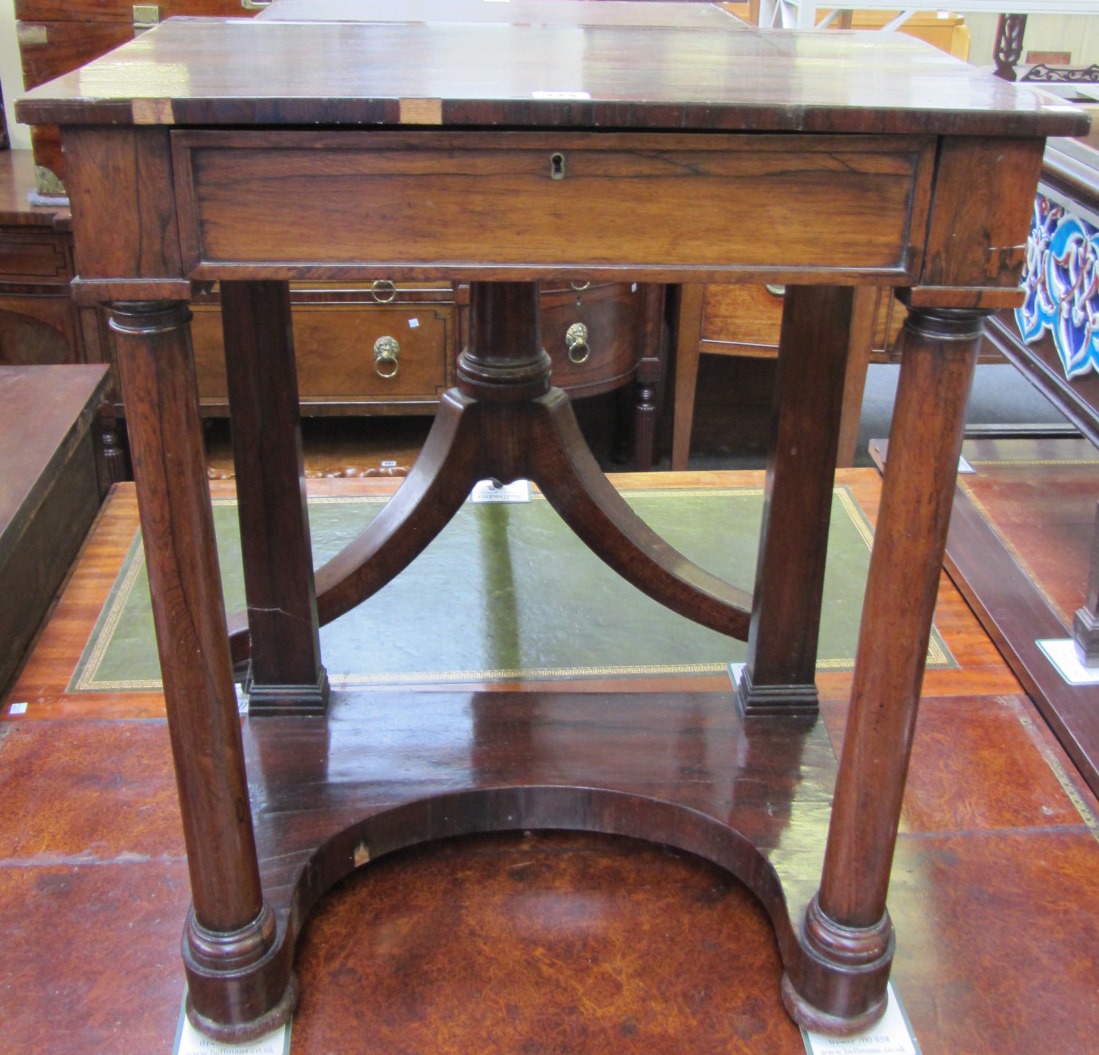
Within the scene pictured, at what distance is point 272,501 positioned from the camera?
1.22 m

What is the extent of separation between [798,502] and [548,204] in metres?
0.55

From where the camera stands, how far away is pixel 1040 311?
1667mm

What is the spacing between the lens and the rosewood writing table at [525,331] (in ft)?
2.44

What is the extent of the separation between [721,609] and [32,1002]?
77cm

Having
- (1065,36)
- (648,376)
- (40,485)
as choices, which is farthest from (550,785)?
(1065,36)

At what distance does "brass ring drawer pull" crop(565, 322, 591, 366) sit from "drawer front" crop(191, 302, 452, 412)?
25 centimetres

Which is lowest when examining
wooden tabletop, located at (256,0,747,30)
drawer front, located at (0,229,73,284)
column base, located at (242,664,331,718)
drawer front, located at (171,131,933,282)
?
column base, located at (242,664,331,718)

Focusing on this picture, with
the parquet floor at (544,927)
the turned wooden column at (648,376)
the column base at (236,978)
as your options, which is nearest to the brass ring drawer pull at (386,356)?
the turned wooden column at (648,376)

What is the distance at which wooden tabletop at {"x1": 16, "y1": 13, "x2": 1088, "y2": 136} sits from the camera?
72 centimetres

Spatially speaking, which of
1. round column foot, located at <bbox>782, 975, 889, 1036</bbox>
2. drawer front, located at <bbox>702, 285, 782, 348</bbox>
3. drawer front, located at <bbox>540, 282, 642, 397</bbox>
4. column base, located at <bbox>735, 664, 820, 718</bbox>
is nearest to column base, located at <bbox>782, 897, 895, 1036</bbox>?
round column foot, located at <bbox>782, 975, 889, 1036</bbox>

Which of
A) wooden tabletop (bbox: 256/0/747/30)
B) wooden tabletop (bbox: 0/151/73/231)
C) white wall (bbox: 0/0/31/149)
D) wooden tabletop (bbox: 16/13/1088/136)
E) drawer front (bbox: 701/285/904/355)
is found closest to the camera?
wooden tabletop (bbox: 16/13/1088/136)

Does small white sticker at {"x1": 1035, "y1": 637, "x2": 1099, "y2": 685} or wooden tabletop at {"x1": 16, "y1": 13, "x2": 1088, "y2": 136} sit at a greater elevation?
wooden tabletop at {"x1": 16, "y1": 13, "x2": 1088, "y2": 136}

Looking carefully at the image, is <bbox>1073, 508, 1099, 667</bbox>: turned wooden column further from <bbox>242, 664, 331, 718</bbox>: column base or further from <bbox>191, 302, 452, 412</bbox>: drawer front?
<bbox>191, 302, 452, 412</bbox>: drawer front

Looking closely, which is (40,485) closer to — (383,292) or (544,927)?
(544,927)
